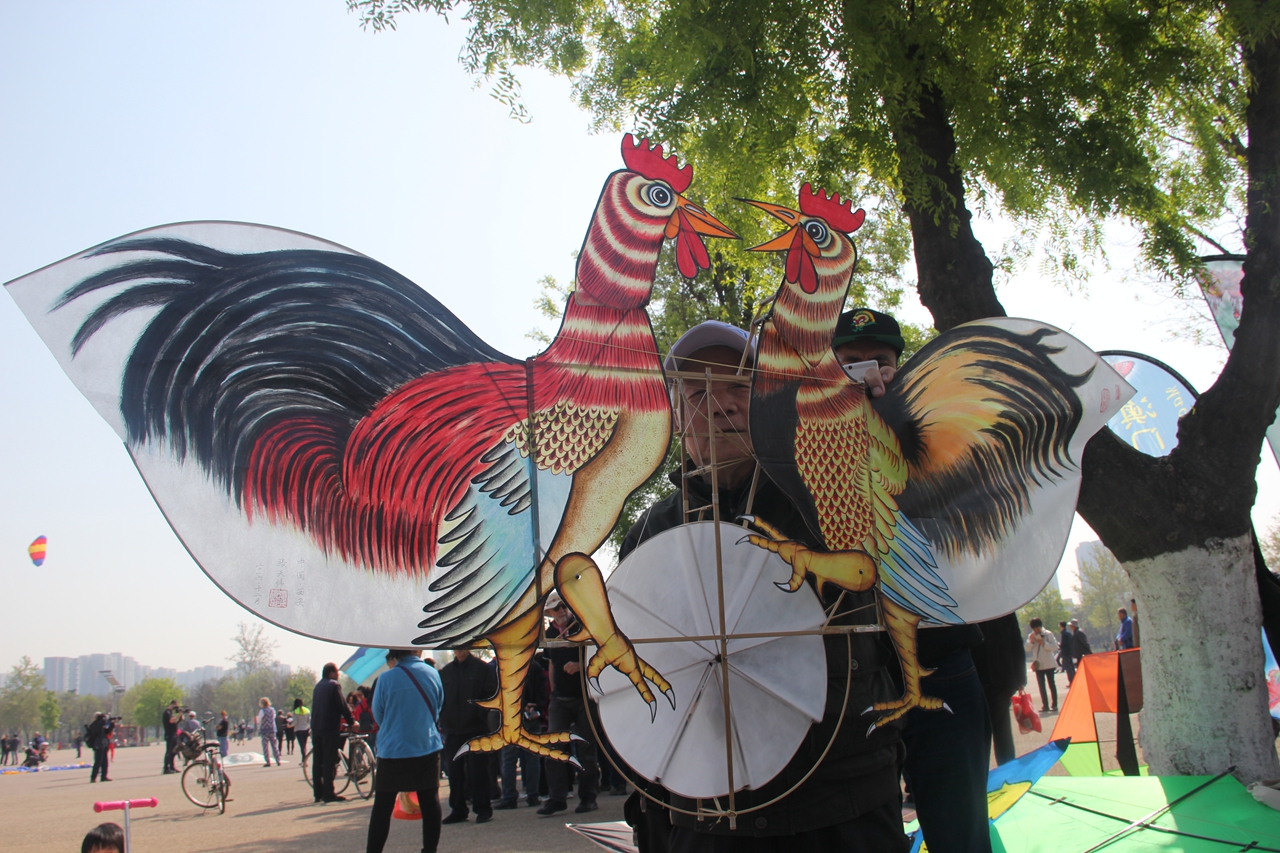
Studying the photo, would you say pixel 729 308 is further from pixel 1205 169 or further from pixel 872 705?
pixel 872 705

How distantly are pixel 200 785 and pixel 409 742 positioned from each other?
248 inches

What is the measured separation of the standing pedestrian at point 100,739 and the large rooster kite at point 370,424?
714 inches

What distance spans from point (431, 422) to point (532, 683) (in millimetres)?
6213

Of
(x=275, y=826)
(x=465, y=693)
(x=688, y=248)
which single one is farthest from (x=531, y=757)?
(x=688, y=248)

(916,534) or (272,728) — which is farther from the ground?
(916,534)

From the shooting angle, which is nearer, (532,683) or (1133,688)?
(1133,688)

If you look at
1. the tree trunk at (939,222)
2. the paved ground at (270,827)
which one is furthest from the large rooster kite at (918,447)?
the paved ground at (270,827)

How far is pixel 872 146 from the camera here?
456 centimetres

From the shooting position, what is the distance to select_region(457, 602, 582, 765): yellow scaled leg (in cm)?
195

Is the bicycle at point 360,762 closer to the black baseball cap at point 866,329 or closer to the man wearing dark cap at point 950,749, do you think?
the man wearing dark cap at point 950,749

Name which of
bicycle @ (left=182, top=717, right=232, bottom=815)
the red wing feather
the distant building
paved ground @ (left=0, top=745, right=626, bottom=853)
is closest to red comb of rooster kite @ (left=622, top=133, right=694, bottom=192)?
the red wing feather

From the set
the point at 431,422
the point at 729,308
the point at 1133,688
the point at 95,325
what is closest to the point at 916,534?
the point at 431,422

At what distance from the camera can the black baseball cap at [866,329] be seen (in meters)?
3.02

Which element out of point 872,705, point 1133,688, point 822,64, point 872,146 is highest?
point 822,64
